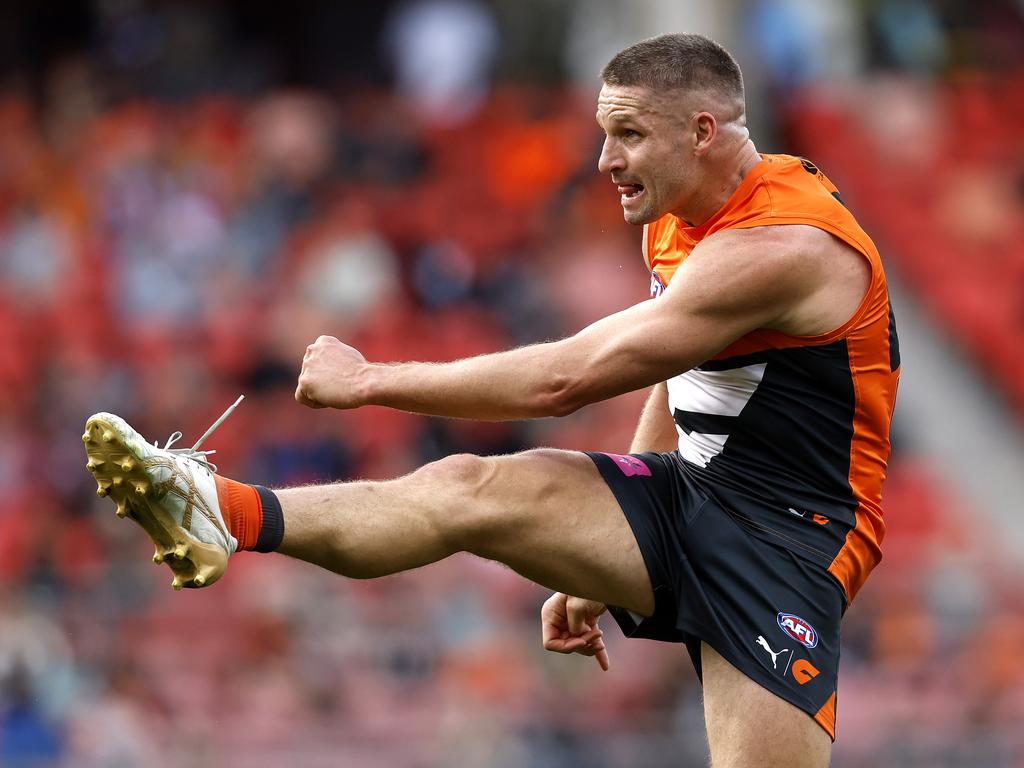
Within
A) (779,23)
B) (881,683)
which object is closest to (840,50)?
(779,23)

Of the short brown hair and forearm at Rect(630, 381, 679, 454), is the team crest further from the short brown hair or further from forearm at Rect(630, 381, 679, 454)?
the short brown hair

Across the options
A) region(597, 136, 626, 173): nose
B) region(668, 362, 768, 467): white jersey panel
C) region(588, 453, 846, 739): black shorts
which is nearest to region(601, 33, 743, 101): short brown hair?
region(597, 136, 626, 173): nose

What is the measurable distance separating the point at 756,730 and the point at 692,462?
2.77 ft

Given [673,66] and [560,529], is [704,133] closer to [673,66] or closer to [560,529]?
[673,66]

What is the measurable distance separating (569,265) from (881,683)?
4.50 m

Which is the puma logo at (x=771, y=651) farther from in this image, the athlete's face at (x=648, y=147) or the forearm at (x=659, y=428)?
the athlete's face at (x=648, y=147)

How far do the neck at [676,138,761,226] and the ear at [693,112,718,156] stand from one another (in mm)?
77

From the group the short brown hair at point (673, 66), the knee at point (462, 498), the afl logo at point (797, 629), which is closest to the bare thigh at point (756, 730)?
the afl logo at point (797, 629)

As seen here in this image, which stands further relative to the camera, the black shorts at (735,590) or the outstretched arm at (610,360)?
the black shorts at (735,590)

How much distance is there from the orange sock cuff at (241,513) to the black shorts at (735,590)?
102cm

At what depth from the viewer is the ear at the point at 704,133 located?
4984 millimetres

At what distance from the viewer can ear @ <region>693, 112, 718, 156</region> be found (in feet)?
16.4

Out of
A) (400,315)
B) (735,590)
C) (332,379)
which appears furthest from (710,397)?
(400,315)

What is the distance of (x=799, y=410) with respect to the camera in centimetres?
506
